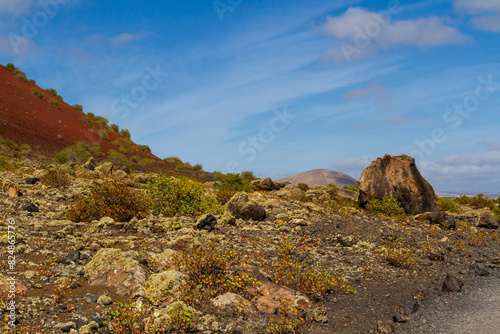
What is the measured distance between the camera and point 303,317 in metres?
6.93

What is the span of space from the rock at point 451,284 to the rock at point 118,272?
6.98 m

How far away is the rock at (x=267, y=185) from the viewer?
27.1 m

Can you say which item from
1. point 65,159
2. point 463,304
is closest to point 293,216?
point 463,304

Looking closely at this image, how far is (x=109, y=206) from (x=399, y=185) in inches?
562

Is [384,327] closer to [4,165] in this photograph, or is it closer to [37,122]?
[4,165]

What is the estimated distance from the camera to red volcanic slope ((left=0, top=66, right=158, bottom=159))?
4718 cm

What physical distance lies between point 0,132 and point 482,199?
169 ft

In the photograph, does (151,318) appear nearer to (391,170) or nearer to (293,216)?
(293,216)

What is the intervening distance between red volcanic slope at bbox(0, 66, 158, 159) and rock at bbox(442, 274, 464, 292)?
4602 centimetres

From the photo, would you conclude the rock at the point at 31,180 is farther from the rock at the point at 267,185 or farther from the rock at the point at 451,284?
the rock at the point at 451,284

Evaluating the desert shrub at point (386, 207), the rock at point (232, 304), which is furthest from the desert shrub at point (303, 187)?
the rock at point (232, 304)

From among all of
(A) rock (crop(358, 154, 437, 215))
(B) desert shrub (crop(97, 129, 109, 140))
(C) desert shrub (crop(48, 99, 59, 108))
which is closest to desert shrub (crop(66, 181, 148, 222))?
(A) rock (crop(358, 154, 437, 215))

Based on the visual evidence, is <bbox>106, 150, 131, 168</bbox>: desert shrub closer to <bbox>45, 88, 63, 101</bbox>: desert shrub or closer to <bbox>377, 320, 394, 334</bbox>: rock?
<bbox>45, 88, 63, 101</bbox>: desert shrub

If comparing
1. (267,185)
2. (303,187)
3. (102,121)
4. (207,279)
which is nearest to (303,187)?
(303,187)
